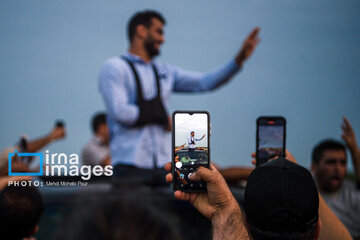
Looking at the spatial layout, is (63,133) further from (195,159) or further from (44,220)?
(195,159)

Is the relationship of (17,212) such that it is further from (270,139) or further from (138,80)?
(138,80)

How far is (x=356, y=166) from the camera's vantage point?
2.22 metres

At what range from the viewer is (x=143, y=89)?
2596mm

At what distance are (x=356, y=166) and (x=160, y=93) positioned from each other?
125cm

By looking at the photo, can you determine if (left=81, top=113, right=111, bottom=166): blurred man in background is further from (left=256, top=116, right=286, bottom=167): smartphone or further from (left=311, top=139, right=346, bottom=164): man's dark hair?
(left=311, top=139, right=346, bottom=164): man's dark hair

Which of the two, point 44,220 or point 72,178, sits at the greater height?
point 72,178

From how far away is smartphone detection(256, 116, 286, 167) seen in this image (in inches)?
60.7

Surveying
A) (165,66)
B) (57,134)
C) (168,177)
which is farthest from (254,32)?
(168,177)

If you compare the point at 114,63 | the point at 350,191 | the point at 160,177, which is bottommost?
the point at 350,191

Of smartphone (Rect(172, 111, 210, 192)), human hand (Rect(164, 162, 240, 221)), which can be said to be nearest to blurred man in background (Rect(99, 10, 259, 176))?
smartphone (Rect(172, 111, 210, 192))

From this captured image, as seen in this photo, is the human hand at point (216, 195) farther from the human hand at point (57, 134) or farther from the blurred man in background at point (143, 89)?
the human hand at point (57, 134)

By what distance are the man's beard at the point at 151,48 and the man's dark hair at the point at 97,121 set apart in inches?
21.8

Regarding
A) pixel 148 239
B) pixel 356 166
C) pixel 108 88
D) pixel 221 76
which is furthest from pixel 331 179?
pixel 148 239

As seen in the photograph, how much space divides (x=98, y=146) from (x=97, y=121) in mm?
562
